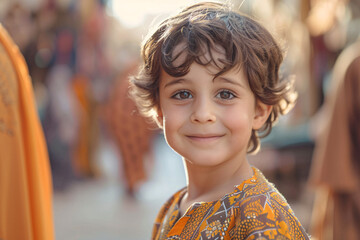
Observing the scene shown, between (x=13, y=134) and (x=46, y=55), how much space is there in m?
5.34

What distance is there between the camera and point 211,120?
145cm

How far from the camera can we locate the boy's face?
4.73ft

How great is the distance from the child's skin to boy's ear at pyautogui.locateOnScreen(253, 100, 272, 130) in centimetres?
2

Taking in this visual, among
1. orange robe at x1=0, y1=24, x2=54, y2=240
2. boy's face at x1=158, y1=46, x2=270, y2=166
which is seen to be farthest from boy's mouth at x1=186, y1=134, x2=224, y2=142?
orange robe at x1=0, y1=24, x2=54, y2=240

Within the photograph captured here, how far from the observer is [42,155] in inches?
77.4

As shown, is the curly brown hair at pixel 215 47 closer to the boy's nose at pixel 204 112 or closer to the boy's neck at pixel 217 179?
the boy's nose at pixel 204 112

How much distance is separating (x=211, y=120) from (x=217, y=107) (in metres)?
0.04

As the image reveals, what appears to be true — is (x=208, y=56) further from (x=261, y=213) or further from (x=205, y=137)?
(x=261, y=213)

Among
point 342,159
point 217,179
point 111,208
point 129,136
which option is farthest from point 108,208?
point 217,179

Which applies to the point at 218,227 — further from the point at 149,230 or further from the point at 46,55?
the point at 46,55

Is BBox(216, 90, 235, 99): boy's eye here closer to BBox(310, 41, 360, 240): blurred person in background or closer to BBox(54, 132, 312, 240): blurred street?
BBox(310, 41, 360, 240): blurred person in background

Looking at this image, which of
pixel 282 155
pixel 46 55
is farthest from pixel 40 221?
pixel 46 55

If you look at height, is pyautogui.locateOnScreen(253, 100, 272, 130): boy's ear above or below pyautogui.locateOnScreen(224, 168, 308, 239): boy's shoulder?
above

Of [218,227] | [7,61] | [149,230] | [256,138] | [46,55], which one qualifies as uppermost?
[46,55]
